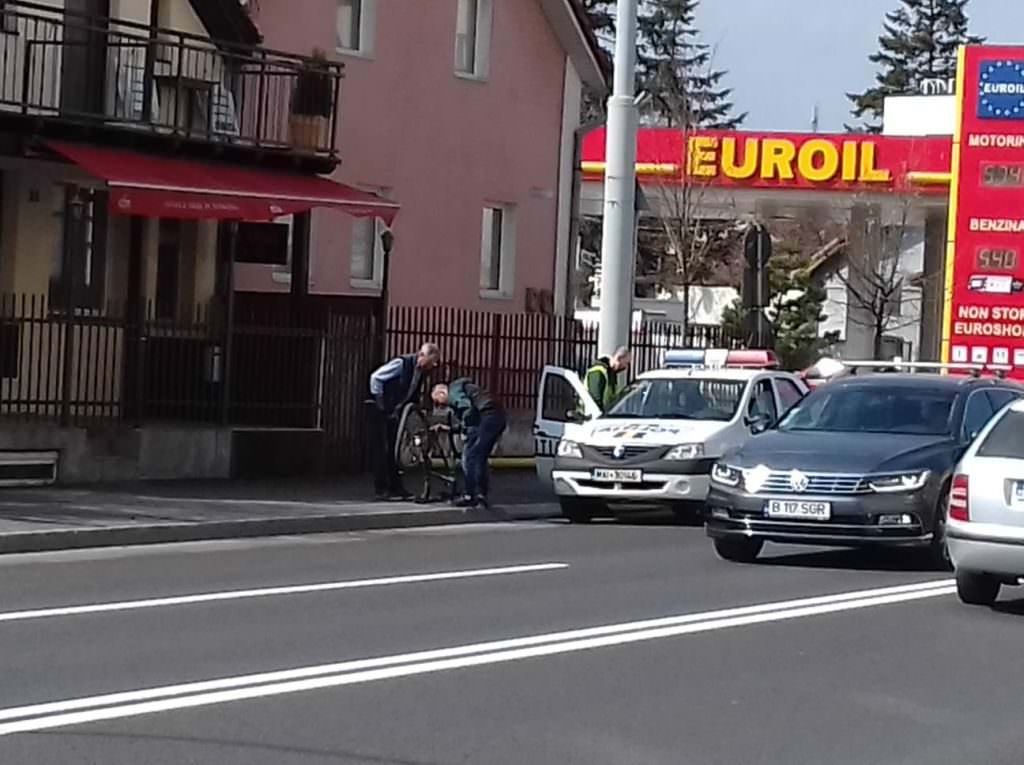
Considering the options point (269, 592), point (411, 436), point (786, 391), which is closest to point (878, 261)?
point (786, 391)

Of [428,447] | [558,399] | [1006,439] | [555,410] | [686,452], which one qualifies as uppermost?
[1006,439]

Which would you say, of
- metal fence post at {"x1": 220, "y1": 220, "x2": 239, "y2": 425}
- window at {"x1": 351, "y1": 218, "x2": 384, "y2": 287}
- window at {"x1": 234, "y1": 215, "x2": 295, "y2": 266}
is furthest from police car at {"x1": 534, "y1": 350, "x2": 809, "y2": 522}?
window at {"x1": 351, "y1": 218, "x2": 384, "y2": 287}

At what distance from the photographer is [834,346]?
58.0m

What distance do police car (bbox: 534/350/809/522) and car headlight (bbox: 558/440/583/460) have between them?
0.03 ft

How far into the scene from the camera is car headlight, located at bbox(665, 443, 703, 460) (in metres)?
21.2

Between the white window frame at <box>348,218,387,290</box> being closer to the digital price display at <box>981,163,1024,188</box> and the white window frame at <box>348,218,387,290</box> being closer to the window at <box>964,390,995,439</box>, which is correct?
the digital price display at <box>981,163,1024,188</box>

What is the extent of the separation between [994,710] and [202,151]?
15673 millimetres

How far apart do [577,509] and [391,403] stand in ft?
7.28

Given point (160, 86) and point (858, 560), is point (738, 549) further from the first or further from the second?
point (160, 86)

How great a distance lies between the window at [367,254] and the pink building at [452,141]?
0.8 inches

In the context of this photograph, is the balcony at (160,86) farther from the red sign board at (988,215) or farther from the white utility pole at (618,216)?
the red sign board at (988,215)

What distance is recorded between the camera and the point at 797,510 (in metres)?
16.8

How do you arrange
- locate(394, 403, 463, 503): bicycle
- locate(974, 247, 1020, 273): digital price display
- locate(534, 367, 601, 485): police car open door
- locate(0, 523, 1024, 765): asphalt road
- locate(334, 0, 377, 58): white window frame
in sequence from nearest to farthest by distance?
locate(0, 523, 1024, 765): asphalt road, locate(394, 403, 463, 503): bicycle, locate(534, 367, 601, 485): police car open door, locate(334, 0, 377, 58): white window frame, locate(974, 247, 1020, 273): digital price display

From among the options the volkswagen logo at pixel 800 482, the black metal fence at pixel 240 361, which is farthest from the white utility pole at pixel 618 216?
the volkswagen logo at pixel 800 482
